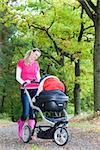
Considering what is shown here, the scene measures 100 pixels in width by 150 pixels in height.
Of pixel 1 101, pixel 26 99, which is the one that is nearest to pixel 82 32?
pixel 1 101

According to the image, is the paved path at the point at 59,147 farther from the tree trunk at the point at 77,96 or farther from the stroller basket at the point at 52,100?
the tree trunk at the point at 77,96

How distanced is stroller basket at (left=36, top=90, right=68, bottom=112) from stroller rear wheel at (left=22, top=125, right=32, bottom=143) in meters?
0.62

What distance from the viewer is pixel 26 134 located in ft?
25.5

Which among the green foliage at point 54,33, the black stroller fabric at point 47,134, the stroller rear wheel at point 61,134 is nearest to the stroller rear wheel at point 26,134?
the black stroller fabric at point 47,134

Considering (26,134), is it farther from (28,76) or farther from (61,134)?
(28,76)

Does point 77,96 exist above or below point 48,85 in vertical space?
below

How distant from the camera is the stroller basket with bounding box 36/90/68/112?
7.27 m

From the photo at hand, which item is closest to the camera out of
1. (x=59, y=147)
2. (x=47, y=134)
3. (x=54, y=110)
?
(x=59, y=147)

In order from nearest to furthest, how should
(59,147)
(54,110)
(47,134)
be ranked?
(59,147), (54,110), (47,134)

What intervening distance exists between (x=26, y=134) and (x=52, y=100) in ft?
3.26

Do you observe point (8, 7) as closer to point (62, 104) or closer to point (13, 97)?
point (13, 97)

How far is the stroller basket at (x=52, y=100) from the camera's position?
7.27 meters

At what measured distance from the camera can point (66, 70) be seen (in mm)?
29062

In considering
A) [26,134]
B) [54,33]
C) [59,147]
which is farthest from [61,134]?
[54,33]
